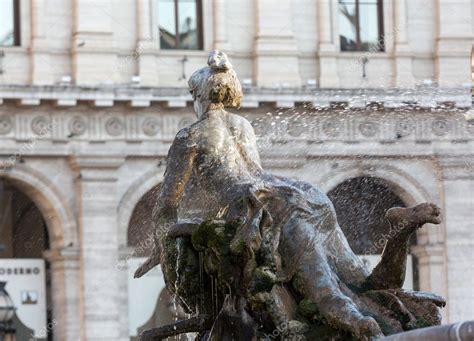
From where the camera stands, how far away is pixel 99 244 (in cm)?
3462

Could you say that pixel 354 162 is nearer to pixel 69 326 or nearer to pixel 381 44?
pixel 381 44

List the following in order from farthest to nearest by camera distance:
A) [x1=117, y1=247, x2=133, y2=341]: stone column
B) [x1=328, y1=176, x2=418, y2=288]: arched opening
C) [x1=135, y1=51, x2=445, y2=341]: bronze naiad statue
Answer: [x1=117, y1=247, x2=133, y2=341]: stone column → [x1=328, y1=176, x2=418, y2=288]: arched opening → [x1=135, y1=51, x2=445, y2=341]: bronze naiad statue

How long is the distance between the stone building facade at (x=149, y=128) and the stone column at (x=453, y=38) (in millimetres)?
144

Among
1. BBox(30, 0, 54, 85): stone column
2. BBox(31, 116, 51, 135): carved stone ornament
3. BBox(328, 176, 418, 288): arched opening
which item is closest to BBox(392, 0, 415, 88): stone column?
BBox(328, 176, 418, 288): arched opening

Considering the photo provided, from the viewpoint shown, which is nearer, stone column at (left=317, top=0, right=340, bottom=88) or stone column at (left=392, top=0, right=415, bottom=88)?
stone column at (left=317, top=0, right=340, bottom=88)

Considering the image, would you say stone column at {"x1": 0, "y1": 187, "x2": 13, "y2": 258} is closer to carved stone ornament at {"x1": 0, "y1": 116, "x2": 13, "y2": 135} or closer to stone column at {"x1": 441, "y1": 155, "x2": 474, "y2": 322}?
carved stone ornament at {"x1": 0, "y1": 116, "x2": 13, "y2": 135}

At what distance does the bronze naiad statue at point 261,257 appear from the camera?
10.6 meters

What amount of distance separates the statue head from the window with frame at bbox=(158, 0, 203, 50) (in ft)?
79.3

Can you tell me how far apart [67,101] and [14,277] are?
10.0ft

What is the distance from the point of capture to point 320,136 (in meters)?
34.6

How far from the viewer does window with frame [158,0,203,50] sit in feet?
118

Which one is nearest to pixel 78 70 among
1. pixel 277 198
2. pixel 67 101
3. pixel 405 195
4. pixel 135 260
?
pixel 67 101

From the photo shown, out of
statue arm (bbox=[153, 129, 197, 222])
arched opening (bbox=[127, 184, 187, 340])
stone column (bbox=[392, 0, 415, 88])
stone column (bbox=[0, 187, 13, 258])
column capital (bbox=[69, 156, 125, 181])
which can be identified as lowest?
arched opening (bbox=[127, 184, 187, 340])

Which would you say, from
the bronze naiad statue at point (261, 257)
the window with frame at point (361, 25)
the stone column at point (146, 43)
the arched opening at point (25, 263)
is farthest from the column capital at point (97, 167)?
the bronze naiad statue at point (261, 257)
